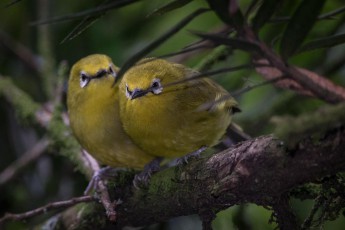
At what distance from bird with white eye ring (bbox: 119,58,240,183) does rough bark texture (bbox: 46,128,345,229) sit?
386mm

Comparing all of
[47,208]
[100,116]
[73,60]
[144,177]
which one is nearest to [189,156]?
[144,177]

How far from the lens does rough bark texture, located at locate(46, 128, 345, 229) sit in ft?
6.28

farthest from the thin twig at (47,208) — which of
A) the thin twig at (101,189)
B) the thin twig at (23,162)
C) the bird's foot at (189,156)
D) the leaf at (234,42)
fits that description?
the leaf at (234,42)

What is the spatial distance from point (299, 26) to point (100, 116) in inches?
90.4

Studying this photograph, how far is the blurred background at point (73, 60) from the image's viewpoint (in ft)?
14.0

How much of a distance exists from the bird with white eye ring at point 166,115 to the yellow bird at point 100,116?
8.3 inches

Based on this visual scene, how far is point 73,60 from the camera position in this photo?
5.18m

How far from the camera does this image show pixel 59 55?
17.3 feet

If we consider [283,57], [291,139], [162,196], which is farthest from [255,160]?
[162,196]

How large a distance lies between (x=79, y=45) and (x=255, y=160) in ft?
10.7

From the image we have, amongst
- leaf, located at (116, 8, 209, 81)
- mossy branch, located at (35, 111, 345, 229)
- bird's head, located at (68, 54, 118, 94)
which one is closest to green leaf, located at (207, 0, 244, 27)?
leaf, located at (116, 8, 209, 81)

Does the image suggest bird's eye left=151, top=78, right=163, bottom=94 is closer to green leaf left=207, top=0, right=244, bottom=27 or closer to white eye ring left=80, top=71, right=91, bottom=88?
white eye ring left=80, top=71, right=91, bottom=88

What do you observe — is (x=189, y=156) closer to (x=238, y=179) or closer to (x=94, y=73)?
(x=238, y=179)

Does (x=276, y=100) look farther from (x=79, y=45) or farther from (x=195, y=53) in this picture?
(x=79, y=45)
